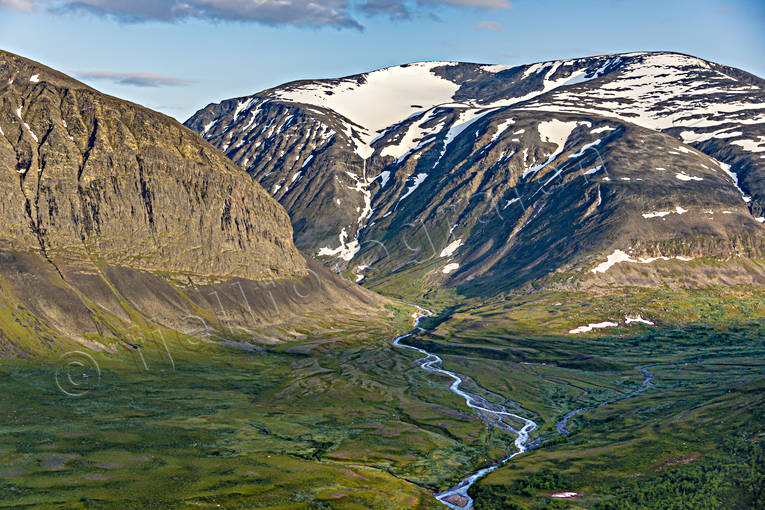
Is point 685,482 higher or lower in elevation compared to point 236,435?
higher

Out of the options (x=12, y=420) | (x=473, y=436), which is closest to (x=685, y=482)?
(x=473, y=436)

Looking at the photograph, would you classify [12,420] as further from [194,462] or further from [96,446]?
[194,462]

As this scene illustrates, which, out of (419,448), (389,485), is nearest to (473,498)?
(389,485)

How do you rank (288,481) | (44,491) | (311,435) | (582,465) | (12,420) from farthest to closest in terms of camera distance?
(311,435)
(12,420)
(582,465)
(288,481)
(44,491)

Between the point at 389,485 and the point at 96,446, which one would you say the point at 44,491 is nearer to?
the point at 96,446

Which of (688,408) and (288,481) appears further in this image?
(688,408)

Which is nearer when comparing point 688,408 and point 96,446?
point 96,446

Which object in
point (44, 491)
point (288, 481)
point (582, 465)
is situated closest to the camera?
point (44, 491)

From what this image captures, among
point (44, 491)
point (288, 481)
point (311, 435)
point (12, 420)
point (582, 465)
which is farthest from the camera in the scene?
point (311, 435)

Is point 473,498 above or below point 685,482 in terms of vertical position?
below
